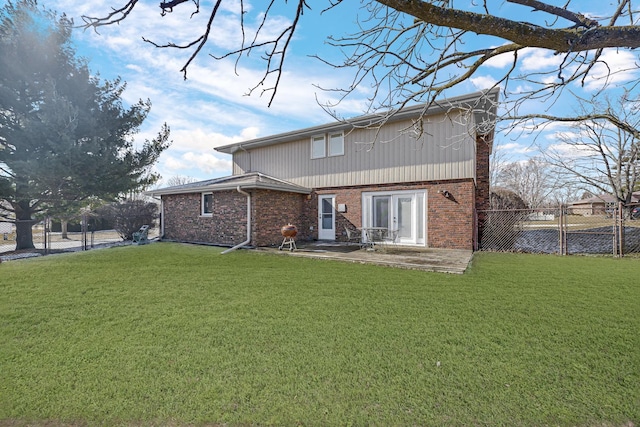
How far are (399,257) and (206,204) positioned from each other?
8349 millimetres

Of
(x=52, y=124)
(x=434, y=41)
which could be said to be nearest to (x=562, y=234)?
(x=434, y=41)

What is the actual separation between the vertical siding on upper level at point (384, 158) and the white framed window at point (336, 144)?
0.21 meters

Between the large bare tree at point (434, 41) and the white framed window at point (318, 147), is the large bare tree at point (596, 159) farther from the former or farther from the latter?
the large bare tree at point (434, 41)

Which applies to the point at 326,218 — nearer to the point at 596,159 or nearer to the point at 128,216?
the point at 128,216

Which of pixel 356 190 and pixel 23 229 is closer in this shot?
pixel 356 190

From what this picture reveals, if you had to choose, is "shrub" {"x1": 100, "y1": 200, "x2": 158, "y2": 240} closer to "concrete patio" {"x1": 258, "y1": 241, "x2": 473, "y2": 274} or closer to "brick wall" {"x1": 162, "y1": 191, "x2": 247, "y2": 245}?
"brick wall" {"x1": 162, "y1": 191, "x2": 247, "y2": 245}

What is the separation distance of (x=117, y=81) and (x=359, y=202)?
14274 millimetres

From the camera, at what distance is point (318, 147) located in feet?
43.3

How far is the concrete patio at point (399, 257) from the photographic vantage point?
283 inches

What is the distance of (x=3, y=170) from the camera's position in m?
13.1

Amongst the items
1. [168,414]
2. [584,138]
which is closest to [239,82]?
[168,414]

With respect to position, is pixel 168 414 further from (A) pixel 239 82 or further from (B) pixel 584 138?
(B) pixel 584 138

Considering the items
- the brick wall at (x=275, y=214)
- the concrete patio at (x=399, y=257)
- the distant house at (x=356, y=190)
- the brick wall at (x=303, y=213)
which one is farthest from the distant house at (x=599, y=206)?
the brick wall at (x=275, y=214)

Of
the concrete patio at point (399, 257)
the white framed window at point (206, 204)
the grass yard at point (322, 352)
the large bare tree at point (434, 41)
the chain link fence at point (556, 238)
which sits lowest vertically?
the grass yard at point (322, 352)
